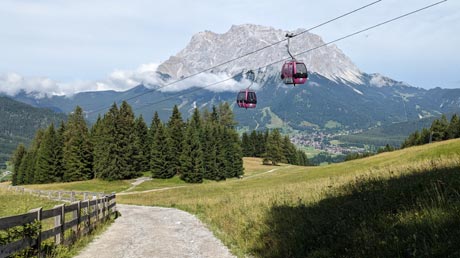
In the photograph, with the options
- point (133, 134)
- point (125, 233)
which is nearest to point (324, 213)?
point (125, 233)

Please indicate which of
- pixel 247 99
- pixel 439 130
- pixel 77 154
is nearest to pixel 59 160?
pixel 77 154

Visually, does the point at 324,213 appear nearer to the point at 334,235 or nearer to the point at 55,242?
the point at 334,235

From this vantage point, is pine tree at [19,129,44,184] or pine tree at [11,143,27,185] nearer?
pine tree at [19,129,44,184]

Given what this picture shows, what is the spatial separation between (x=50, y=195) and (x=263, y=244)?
122 feet

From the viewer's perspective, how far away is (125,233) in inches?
712

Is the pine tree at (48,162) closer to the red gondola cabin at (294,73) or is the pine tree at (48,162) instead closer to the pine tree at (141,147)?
the pine tree at (141,147)

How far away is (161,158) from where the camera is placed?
85.6 meters

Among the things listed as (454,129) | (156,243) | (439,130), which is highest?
(439,130)

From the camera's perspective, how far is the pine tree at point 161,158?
280 feet

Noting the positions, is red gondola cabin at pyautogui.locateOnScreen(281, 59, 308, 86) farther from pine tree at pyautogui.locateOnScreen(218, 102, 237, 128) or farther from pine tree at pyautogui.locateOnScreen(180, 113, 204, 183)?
pine tree at pyautogui.locateOnScreen(218, 102, 237, 128)

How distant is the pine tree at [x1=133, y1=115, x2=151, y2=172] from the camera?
89200 mm

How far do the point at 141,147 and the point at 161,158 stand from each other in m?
9.95

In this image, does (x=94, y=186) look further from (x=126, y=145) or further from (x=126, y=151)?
(x=126, y=145)

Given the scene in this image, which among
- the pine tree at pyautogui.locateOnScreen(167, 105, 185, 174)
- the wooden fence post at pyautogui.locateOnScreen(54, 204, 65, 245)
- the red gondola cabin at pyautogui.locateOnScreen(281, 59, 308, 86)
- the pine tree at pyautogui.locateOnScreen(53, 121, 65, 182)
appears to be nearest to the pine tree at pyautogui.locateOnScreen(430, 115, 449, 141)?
the pine tree at pyautogui.locateOnScreen(167, 105, 185, 174)
